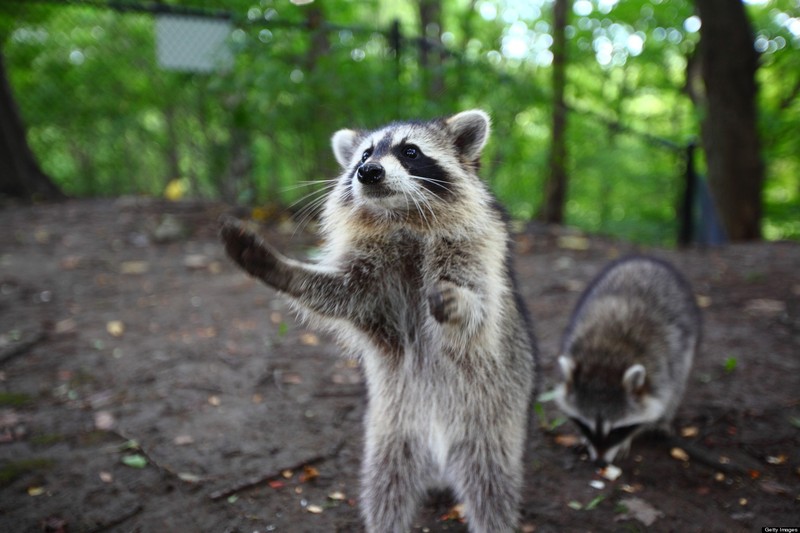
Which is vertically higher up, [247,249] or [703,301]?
[247,249]

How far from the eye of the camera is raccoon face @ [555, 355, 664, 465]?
291 cm

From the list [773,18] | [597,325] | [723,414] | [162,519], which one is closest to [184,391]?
[162,519]

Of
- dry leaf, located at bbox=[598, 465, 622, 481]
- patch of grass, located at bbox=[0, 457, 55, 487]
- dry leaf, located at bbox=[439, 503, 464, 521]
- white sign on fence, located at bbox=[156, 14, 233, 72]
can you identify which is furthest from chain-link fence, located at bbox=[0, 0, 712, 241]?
dry leaf, located at bbox=[598, 465, 622, 481]

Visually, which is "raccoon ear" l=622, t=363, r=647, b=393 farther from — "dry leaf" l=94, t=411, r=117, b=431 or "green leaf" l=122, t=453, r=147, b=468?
"dry leaf" l=94, t=411, r=117, b=431

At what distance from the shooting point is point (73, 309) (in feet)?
14.7

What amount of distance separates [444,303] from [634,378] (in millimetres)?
1413

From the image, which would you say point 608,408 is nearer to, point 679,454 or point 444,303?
point 679,454

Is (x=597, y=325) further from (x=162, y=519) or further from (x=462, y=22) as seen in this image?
(x=462, y=22)

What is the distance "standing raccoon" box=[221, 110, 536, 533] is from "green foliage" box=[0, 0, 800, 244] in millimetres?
2982

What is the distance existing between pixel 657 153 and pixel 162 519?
8894mm

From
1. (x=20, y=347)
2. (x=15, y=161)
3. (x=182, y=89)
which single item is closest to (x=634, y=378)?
(x=20, y=347)

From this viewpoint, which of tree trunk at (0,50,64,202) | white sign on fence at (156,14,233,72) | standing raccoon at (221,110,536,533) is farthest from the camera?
tree trunk at (0,50,64,202)

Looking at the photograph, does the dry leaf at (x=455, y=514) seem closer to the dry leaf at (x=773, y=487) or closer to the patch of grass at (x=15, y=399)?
the dry leaf at (x=773, y=487)

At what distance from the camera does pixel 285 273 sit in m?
2.18
